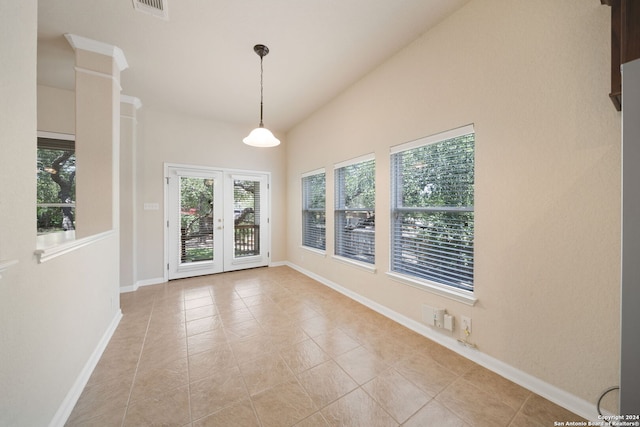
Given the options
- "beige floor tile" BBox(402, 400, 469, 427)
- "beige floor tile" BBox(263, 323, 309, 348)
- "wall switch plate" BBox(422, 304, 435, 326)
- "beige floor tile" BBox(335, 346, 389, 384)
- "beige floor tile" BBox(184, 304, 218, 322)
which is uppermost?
"wall switch plate" BBox(422, 304, 435, 326)

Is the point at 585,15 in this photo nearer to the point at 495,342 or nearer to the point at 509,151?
the point at 509,151

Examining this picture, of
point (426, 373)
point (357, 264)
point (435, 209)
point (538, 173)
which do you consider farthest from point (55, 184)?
point (538, 173)

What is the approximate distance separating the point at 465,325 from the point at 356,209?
74.3 inches

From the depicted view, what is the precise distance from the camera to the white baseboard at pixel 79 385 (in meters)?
1.40

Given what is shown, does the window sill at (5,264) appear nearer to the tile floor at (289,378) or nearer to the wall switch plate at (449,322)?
the tile floor at (289,378)

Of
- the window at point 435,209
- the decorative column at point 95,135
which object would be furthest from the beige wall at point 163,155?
the window at point 435,209

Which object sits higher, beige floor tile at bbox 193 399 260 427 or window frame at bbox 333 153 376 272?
window frame at bbox 333 153 376 272

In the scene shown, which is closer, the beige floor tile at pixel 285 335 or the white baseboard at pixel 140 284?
the beige floor tile at pixel 285 335

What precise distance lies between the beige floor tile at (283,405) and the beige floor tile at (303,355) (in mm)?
205

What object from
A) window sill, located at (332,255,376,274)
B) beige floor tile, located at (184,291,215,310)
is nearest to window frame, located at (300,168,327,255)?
window sill, located at (332,255,376,274)

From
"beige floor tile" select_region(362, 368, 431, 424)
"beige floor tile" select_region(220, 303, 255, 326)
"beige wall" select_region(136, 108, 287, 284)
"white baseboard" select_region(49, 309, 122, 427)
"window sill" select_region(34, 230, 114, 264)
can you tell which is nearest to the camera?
"window sill" select_region(34, 230, 114, 264)

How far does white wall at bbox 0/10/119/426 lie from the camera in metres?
1.02

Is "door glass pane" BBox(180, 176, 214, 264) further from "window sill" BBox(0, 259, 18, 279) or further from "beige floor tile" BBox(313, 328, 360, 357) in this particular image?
"window sill" BBox(0, 259, 18, 279)

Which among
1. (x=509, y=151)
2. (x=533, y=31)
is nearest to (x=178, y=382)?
(x=509, y=151)
